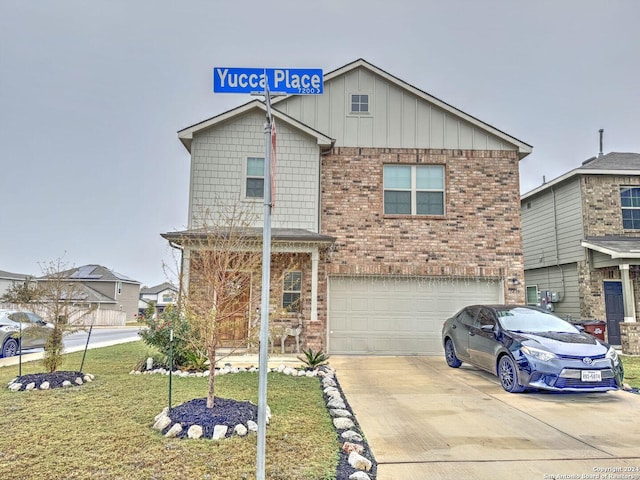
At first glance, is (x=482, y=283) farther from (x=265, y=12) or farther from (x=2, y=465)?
(x=2, y=465)

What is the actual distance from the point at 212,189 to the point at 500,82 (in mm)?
14249

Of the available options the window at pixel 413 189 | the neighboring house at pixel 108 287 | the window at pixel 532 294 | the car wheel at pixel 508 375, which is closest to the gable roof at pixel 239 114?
the window at pixel 413 189

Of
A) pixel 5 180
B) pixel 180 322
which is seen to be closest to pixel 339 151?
pixel 180 322

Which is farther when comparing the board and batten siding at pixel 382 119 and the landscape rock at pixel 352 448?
the board and batten siding at pixel 382 119

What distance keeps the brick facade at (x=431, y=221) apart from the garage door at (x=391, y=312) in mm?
342

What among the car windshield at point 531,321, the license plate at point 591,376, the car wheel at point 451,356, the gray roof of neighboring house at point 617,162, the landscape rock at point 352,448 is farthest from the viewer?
the gray roof of neighboring house at point 617,162

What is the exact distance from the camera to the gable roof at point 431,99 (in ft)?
38.9

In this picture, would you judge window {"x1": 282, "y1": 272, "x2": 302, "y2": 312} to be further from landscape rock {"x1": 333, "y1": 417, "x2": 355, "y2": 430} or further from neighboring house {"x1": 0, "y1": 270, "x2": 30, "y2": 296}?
neighboring house {"x1": 0, "y1": 270, "x2": 30, "y2": 296}

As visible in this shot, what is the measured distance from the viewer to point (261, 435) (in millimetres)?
2855

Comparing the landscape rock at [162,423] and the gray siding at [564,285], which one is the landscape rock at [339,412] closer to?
the landscape rock at [162,423]

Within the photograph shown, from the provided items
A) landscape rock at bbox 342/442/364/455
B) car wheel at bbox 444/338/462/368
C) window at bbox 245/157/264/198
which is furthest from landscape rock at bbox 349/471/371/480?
window at bbox 245/157/264/198

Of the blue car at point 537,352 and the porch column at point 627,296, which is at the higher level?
the porch column at point 627,296

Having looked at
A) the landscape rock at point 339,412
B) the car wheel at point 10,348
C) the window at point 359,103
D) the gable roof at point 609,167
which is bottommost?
the car wheel at point 10,348

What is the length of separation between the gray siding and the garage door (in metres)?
4.53
